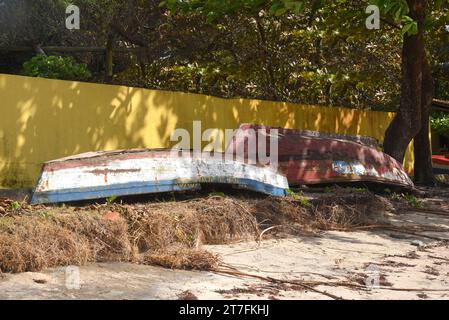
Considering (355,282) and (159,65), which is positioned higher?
(159,65)

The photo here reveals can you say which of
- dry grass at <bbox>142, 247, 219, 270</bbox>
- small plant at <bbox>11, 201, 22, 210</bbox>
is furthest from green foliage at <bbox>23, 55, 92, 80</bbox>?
dry grass at <bbox>142, 247, 219, 270</bbox>

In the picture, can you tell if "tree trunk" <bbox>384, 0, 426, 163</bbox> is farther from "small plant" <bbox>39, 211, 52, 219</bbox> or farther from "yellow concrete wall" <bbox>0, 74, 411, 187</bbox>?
"small plant" <bbox>39, 211, 52, 219</bbox>

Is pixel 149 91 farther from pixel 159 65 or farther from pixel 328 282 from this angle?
pixel 328 282

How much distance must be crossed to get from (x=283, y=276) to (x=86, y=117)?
18.2 ft

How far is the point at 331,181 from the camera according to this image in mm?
11164

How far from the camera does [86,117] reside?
1050 centimetres

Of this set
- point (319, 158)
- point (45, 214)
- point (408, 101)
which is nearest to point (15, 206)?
point (45, 214)

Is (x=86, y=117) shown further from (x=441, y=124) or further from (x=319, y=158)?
(x=441, y=124)

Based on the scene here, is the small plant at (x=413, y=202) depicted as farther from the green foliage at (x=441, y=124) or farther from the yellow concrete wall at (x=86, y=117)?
the green foliage at (x=441, y=124)
